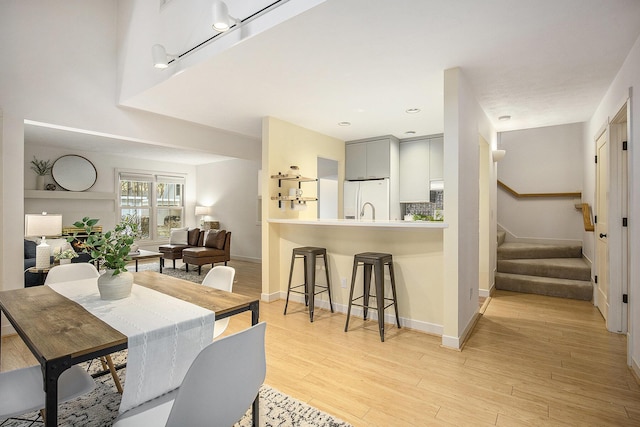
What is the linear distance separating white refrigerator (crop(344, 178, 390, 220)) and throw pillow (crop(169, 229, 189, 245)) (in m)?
3.68

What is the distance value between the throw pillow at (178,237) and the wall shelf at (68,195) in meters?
1.77

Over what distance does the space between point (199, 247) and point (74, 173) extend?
3140mm

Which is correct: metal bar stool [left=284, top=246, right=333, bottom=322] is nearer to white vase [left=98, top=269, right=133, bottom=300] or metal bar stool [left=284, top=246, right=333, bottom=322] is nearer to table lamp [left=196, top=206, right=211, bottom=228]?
white vase [left=98, top=269, right=133, bottom=300]

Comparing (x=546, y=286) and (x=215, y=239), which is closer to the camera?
(x=546, y=286)

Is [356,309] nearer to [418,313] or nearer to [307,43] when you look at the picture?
[418,313]

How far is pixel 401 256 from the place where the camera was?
339 centimetres

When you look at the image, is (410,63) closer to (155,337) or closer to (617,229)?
(617,229)

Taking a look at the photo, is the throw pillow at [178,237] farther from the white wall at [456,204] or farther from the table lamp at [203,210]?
the white wall at [456,204]

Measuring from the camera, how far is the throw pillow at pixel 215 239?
652cm

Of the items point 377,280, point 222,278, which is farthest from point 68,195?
point 377,280

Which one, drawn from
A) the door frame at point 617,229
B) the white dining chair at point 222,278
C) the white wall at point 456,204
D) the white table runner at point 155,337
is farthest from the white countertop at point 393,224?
the white table runner at point 155,337

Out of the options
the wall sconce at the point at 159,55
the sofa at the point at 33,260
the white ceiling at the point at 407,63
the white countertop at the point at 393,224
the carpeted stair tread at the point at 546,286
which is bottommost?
the carpeted stair tread at the point at 546,286

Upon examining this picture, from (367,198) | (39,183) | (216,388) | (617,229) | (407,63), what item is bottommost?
(216,388)

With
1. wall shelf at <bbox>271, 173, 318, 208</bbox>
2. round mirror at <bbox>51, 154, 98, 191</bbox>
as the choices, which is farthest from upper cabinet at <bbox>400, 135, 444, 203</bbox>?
round mirror at <bbox>51, 154, 98, 191</bbox>
